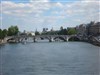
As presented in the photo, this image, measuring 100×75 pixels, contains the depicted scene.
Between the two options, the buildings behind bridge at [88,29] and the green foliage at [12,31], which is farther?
Result: the buildings behind bridge at [88,29]

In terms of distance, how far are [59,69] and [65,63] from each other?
130 centimetres

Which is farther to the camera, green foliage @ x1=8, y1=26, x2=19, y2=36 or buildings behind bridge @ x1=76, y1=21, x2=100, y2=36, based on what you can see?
buildings behind bridge @ x1=76, y1=21, x2=100, y2=36

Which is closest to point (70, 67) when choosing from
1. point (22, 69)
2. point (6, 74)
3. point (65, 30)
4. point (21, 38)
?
point (22, 69)

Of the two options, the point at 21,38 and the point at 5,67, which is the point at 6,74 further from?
the point at 21,38

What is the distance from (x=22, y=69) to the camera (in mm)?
9312

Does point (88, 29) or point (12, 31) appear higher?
point (88, 29)

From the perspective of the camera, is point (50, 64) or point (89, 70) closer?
point (89, 70)

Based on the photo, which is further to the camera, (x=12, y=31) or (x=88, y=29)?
(x=88, y=29)

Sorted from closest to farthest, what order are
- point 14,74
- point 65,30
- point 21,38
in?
point 14,74, point 21,38, point 65,30

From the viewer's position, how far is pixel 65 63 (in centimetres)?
1048

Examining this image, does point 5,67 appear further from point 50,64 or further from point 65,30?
point 65,30

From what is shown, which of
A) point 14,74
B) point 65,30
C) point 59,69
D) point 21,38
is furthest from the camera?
point 65,30

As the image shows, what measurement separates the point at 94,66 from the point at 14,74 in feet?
7.93

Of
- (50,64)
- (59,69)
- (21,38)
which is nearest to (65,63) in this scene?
(50,64)
